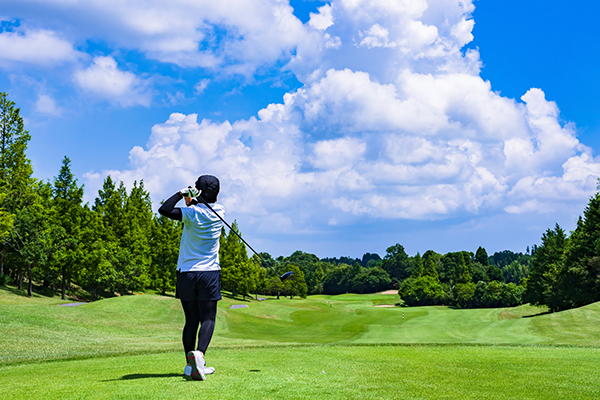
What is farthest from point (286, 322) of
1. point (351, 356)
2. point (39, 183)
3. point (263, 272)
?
point (351, 356)

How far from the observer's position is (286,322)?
158 ft

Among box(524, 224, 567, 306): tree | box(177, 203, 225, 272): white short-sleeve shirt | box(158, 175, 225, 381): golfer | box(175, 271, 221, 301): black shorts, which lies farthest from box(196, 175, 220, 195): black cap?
box(524, 224, 567, 306): tree

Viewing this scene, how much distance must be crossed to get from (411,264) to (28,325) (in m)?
126

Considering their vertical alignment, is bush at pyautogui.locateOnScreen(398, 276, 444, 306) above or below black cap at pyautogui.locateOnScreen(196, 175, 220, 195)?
below

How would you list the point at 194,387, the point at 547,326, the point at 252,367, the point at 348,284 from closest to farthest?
the point at 194,387
the point at 252,367
the point at 547,326
the point at 348,284

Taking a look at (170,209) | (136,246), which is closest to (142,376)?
(170,209)

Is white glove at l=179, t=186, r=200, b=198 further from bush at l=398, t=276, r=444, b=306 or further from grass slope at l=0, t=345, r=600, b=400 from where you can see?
bush at l=398, t=276, r=444, b=306

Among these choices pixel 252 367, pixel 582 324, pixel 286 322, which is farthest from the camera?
pixel 286 322

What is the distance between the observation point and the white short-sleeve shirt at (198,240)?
5930 mm

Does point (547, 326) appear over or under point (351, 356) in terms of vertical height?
under

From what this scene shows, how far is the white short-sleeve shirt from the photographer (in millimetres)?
5930

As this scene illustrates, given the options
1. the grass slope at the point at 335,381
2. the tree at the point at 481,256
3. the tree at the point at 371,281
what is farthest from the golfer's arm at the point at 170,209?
the tree at the point at 481,256

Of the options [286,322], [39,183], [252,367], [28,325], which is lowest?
[286,322]

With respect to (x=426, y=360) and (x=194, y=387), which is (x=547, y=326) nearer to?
(x=426, y=360)
